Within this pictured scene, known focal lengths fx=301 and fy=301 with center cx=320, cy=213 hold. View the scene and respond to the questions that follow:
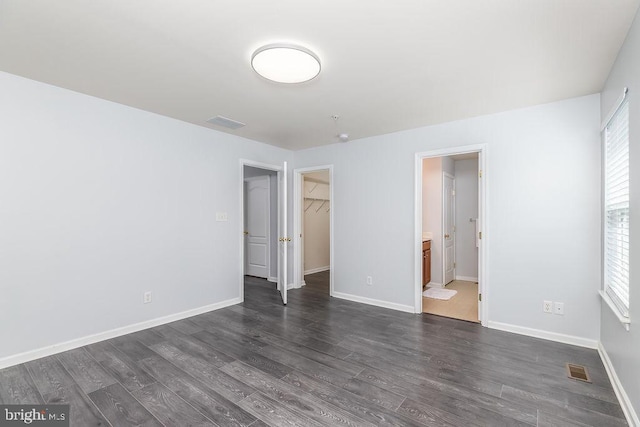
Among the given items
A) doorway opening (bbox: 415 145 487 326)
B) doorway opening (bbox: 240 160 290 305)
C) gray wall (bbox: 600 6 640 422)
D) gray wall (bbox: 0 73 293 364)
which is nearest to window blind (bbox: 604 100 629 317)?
gray wall (bbox: 600 6 640 422)

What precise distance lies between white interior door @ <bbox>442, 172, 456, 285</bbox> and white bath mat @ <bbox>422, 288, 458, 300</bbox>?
1.22ft

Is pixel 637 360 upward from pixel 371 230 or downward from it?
downward

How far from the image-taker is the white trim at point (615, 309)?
77.6 inches

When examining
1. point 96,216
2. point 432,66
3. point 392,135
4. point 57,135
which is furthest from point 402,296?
point 57,135

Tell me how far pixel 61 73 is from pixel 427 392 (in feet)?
12.9

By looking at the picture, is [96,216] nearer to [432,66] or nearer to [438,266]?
[432,66]

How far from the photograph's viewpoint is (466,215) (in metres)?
6.21

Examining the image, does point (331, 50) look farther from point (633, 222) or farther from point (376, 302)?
point (376, 302)

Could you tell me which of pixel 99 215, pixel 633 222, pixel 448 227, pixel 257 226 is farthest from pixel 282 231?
pixel 633 222

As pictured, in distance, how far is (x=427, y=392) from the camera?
220cm

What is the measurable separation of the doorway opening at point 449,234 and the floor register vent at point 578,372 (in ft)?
3.17

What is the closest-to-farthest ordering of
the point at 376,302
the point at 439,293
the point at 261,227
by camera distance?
the point at 376,302
the point at 439,293
the point at 261,227

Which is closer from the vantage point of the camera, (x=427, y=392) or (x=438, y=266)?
(x=427, y=392)

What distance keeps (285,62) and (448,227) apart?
4.72 meters
